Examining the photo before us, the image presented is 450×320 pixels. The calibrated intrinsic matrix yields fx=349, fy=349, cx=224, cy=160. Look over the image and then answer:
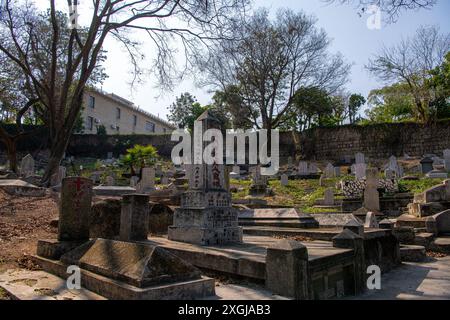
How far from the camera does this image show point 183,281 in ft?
12.9

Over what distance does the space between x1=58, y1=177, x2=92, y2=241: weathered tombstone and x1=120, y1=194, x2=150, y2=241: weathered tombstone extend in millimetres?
835

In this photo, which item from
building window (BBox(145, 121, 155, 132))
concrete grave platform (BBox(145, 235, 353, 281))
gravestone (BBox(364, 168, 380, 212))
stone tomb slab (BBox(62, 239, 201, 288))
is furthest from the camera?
building window (BBox(145, 121, 155, 132))

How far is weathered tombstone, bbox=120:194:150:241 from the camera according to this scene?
6578 millimetres

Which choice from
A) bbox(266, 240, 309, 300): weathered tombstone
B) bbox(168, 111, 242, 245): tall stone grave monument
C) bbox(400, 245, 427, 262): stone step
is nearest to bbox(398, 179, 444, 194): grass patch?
bbox(400, 245, 427, 262): stone step

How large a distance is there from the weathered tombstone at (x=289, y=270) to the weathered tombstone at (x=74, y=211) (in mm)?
3343

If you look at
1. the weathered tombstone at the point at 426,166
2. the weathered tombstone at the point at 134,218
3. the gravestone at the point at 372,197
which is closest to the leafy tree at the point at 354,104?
the weathered tombstone at the point at 426,166

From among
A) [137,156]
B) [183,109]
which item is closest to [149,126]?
[183,109]

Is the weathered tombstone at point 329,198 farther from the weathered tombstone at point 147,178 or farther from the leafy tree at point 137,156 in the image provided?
the leafy tree at point 137,156

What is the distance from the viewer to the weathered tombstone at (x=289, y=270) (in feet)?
13.6

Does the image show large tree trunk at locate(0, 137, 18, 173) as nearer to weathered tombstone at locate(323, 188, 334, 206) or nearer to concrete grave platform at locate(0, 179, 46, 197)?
concrete grave platform at locate(0, 179, 46, 197)

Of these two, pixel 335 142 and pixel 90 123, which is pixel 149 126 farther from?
pixel 335 142

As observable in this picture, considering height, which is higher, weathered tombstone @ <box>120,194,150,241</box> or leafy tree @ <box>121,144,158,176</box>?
leafy tree @ <box>121,144,158,176</box>

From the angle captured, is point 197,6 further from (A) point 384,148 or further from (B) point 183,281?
(A) point 384,148

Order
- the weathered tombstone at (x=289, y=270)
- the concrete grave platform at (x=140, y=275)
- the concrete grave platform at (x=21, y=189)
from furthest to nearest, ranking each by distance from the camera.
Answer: the concrete grave platform at (x=21, y=189) < the weathered tombstone at (x=289, y=270) < the concrete grave platform at (x=140, y=275)
